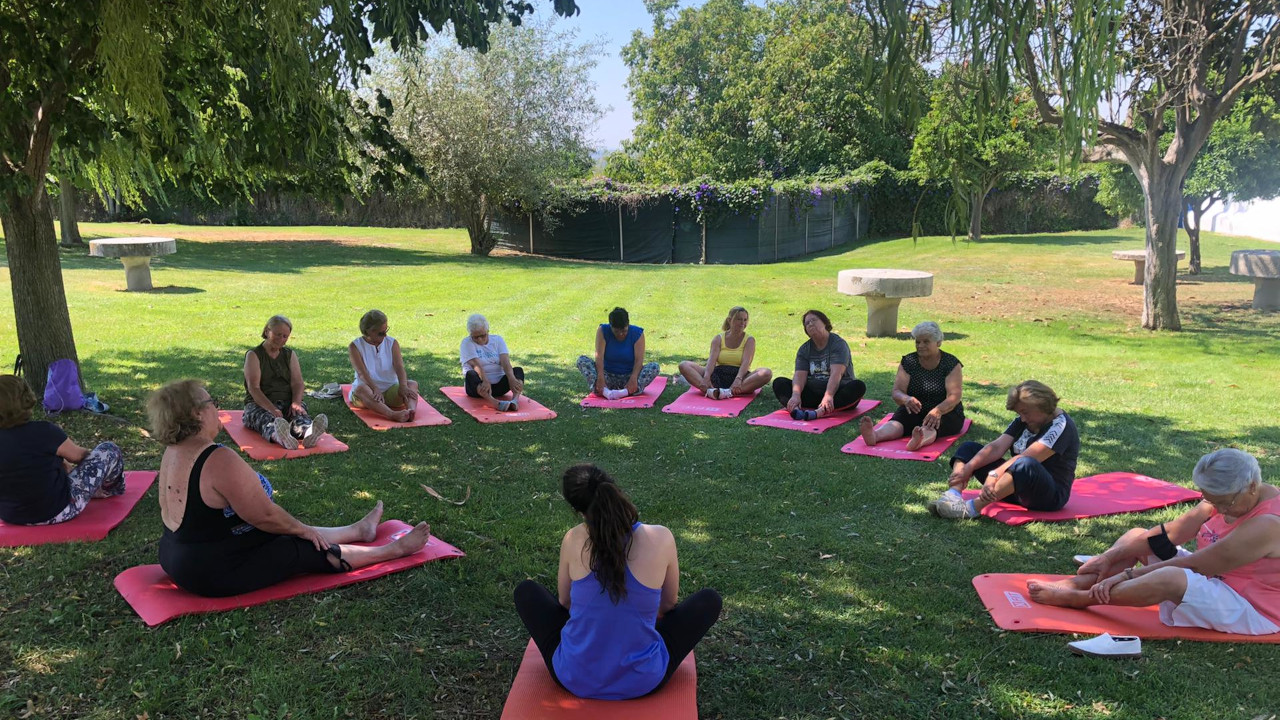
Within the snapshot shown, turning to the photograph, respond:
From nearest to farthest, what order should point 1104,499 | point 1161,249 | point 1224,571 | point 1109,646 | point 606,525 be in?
point 606,525 → point 1109,646 → point 1224,571 → point 1104,499 → point 1161,249

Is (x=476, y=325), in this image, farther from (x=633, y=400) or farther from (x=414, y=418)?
(x=633, y=400)

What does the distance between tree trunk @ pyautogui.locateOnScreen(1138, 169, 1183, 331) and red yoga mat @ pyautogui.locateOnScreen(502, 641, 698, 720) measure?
421 inches

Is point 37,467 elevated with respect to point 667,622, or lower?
elevated

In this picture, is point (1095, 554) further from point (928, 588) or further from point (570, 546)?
point (570, 546)

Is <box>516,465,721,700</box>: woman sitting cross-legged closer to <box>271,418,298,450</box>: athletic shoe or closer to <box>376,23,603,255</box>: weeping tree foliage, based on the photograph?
<box>271,418,298,450</box>: athletic shoe

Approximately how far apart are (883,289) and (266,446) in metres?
8.01

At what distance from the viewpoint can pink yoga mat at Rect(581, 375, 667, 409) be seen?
7766 mm

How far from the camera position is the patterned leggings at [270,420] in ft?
20.3

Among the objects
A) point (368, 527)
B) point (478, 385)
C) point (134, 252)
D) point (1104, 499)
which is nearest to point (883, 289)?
point (478, 385)

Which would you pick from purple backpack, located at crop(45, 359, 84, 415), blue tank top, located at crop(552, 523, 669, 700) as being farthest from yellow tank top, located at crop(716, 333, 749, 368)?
purple backpack, located at crop(45, 359, 84, 415)

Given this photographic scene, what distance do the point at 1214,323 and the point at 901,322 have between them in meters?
4.67

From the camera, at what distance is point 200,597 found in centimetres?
376

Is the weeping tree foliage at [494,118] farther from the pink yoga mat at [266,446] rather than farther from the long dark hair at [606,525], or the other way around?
the long dark hair at [606,525]

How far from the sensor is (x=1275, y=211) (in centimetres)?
2477
